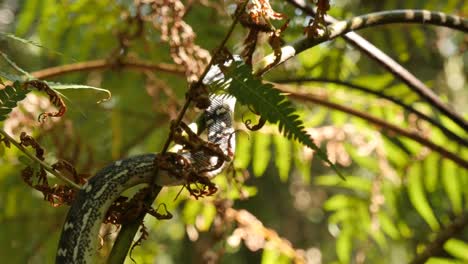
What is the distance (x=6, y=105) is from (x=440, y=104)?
2.74 ft

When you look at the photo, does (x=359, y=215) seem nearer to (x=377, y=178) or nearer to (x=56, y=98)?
(x=377, y=178)

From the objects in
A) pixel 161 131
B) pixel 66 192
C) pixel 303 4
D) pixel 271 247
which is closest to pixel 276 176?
pixel 161 131

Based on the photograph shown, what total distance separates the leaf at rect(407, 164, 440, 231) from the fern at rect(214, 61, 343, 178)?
4.76ft

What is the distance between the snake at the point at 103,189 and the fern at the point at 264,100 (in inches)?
1.9

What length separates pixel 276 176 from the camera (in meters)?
6.11

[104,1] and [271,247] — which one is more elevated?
[104,1]

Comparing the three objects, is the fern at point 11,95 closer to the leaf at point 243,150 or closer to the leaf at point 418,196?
the leaf at point 243,150

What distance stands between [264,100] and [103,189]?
19cm

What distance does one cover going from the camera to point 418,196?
7.15ft

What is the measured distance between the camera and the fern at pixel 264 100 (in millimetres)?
794

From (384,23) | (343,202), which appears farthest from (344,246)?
(384,23)

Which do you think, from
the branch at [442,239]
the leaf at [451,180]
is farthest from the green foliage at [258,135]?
the branch at [442,239]

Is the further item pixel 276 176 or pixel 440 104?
pixel 276 176

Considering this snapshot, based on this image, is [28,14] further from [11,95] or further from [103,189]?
[103,189]
